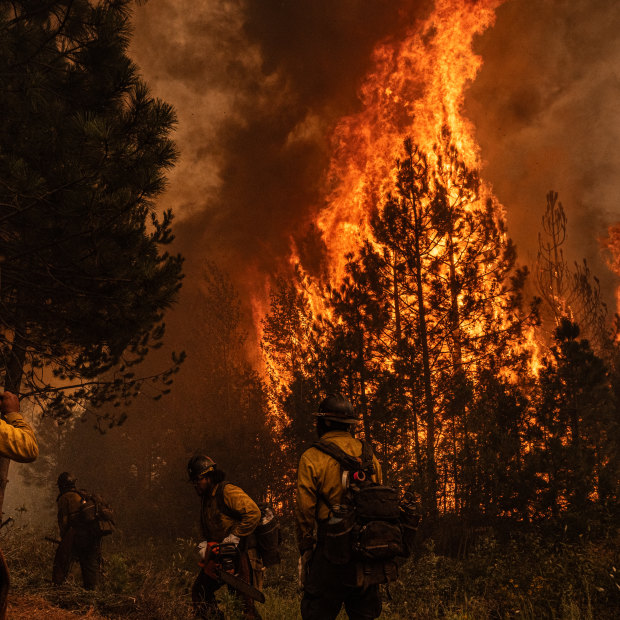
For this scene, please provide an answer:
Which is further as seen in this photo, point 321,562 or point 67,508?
point 67,508

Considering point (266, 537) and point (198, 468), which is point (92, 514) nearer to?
point (198, 468)

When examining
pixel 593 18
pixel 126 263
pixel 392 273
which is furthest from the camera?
pixel 593 18

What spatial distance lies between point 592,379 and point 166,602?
1271cm

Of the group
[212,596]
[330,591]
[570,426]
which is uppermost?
[570,426]

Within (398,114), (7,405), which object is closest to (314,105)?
(398,114)

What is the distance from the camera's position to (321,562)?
373cm

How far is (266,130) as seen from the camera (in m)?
40.2

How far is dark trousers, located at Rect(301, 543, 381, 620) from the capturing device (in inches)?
145

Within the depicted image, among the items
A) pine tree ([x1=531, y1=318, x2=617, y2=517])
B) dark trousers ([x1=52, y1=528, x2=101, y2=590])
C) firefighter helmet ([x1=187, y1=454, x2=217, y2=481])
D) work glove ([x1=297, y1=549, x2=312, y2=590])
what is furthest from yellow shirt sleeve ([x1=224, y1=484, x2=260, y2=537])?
pine tree ([x1=531, y1=318, x2=617, y2=517])

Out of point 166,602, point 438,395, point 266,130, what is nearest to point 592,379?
point 438,395

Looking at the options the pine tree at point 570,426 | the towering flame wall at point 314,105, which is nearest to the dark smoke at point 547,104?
the towering flame wall at point 314,105

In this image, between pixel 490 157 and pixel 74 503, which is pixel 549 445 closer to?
pixel 74 503

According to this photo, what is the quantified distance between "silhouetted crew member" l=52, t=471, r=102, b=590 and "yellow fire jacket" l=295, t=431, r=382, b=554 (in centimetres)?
576

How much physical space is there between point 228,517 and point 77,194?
4540mm
